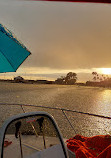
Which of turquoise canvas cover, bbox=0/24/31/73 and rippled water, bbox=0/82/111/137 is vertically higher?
turquoise canvas cover, bbox=0/24/31/73

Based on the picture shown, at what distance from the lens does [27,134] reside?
4723 mm

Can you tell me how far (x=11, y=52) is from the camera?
385 centimetres

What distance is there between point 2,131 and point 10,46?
2.39 m

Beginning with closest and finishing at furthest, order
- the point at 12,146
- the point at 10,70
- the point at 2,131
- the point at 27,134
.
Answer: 1. the point at 2,131
2. the point at 12,146
3. the point at 10,70
4. the point at 27,134

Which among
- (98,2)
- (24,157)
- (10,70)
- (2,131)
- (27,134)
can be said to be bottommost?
(27,134)

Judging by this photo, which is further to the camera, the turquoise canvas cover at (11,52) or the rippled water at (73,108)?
the rippled water at (73,108)

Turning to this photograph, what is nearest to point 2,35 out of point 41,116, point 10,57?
point 10,57

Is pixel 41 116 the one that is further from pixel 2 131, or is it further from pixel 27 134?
pixel 27 134

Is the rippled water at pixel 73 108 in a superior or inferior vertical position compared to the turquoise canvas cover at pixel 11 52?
inferior

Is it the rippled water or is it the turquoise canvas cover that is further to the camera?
the rippled water

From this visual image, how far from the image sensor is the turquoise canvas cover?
143 inches

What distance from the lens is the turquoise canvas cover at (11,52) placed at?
143 inches

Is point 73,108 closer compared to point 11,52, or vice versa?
point 11,52

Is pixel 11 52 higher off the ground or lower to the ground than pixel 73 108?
higher
